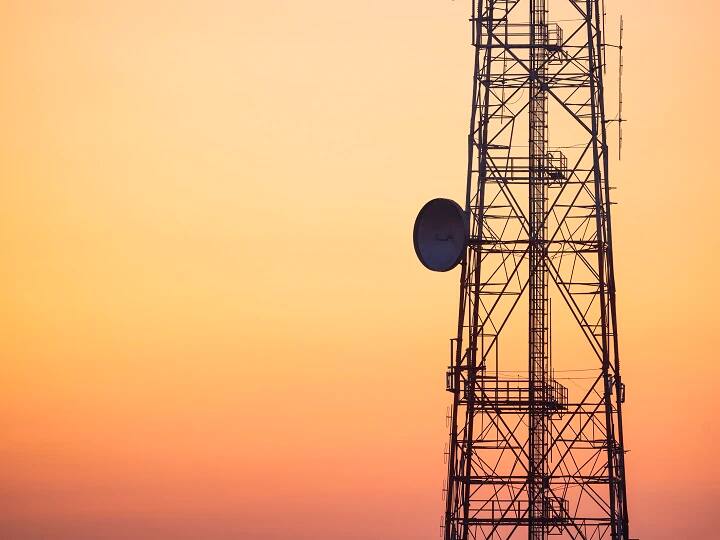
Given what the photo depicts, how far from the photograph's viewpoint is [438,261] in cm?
5084

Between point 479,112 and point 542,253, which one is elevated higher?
point 479,112

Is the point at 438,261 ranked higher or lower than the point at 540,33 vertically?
lower

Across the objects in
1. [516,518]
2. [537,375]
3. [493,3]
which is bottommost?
[516,518]

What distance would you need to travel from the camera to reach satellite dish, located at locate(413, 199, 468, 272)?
5041 centimetres

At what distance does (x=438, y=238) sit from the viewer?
50.7 meters

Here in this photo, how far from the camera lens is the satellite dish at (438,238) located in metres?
50.4

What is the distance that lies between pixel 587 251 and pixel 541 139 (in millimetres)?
4282

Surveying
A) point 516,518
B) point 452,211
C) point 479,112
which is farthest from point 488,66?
point 516,518

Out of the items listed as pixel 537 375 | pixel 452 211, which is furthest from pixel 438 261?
pixel 537 375

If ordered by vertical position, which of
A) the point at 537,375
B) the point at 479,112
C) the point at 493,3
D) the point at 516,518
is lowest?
the point at 516,518

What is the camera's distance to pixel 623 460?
5059 centimetres

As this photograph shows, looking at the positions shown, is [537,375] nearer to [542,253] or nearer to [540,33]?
[542,253]

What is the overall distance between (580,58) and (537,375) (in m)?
9.57

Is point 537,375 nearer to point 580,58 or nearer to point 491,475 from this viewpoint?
point 491,475
